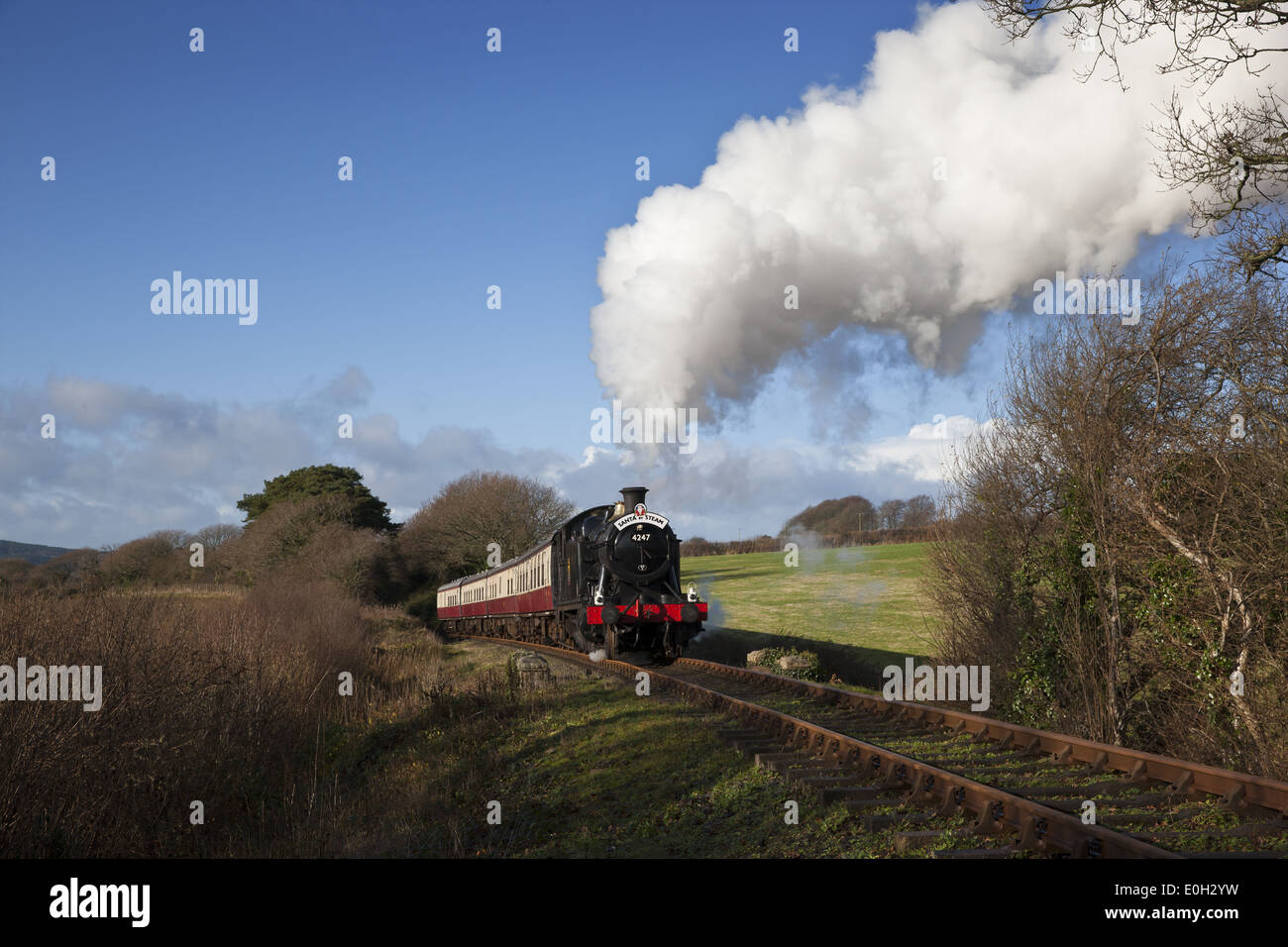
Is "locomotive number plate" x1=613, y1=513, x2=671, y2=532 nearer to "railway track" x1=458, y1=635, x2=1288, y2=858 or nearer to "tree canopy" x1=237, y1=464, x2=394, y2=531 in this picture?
"railway track" x1=458, y1=635, x2=1288, y2=858

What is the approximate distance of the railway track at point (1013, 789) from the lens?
19.0 ft

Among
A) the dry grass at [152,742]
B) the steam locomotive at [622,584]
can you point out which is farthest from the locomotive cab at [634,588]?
the dry grass at [152,742]

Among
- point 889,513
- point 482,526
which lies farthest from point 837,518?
point 482,526

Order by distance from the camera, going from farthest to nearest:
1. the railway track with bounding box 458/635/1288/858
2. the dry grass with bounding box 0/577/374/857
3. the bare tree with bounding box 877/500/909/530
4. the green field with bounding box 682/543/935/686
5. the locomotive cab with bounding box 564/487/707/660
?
the bare tree with bounding box 877/500/909/530 < the green field with bounding box 682/543/935/686 < the locomotive cab with bounding box 564/487/707/660 < the dry grass with bounding box 0/577/374/857 < the railway track with bounding box 458/635/1288/858

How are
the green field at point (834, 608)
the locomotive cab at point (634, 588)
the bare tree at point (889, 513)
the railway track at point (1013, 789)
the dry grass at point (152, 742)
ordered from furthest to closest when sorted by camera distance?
the bare tree at point (889, 513)
the green field at point (834, 608)
the locomotive cab at point (634, 588)
the dry grass at point (152, 742)
the railway track at point (1013, 789)

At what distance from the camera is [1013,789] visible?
23.4 ft

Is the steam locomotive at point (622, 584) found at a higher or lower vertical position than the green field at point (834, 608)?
higher

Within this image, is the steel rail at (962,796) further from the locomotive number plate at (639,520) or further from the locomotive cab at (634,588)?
the locomotive number plate at (639,520)

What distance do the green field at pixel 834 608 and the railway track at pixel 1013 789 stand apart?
304 inches

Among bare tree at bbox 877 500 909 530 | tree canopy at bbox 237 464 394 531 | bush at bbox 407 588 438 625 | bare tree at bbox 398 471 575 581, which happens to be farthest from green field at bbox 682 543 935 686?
tree canopy at bbox 237 464 394 531

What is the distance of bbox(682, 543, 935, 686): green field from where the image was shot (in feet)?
79.1

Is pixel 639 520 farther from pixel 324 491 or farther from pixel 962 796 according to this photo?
pixel 324 491

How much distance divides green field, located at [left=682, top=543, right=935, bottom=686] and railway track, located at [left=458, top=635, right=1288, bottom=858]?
772cm

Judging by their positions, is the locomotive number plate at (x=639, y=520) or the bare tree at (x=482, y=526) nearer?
the locomotive number plate at (x=639, y=520)
